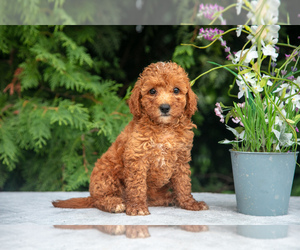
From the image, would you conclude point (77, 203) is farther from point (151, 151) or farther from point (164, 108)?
point (164, 108)

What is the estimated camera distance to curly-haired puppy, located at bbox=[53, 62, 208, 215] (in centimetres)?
203

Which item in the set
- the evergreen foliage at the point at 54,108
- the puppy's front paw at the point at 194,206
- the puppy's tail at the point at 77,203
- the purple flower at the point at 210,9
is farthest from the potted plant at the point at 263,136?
the evergreen foliage at the point at 54,108

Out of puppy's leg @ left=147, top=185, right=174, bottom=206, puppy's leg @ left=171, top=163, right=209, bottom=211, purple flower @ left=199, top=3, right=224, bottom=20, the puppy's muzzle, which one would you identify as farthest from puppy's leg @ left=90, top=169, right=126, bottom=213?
purple flower @ left=199, top=3, right=224, bottom=20

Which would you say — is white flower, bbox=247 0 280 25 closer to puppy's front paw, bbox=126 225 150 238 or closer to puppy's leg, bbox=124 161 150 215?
puppy's leg, bbox=124 161 150 215

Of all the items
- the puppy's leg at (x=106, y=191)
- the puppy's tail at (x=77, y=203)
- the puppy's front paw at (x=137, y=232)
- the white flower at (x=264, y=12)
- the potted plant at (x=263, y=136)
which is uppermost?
the white flower at (x=264, y=12)

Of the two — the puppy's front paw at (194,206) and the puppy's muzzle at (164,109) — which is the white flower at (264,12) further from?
the puppy's front paw at (194,206)

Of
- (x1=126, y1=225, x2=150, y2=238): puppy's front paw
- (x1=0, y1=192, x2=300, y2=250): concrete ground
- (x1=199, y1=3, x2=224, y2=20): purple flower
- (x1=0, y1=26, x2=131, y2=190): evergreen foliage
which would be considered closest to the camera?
(x1=0, y1=192, x2=300, y2=250): concrete ground

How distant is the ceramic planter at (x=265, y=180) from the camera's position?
2045 mm

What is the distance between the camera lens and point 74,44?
290 centimetres

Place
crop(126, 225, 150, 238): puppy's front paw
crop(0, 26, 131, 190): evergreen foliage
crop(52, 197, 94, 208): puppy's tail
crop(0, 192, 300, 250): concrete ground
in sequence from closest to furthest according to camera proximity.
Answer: crop(0, 192, 300, 250): concrete ground, crop(126, 225, 150, 238): puppy's front paw, crop(52, 197, 94, 208): puppy's tail, crop(0, 26, 131, 190): evergreen foliage

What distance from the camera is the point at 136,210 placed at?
6.61ft

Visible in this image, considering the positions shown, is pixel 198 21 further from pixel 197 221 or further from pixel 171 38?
pixel 197 221

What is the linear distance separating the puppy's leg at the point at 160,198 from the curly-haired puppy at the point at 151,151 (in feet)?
0.13

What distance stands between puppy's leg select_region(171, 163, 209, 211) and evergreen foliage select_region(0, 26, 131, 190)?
0.84 metres
